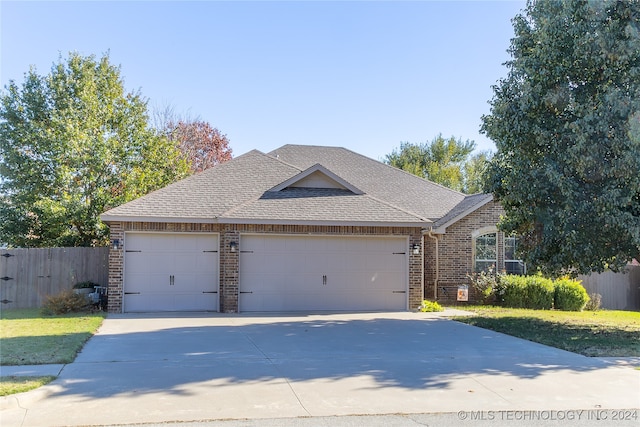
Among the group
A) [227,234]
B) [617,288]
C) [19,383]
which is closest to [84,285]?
[227,234]

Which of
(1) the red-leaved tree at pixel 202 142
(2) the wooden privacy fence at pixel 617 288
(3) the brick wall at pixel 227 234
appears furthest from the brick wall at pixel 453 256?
(1) the red-leaved tree at pixel 202 142

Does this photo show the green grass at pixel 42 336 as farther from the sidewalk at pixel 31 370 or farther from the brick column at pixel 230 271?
the brick column at pixel 230 271

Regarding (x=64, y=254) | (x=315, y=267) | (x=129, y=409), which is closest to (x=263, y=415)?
(x=129, y=409)

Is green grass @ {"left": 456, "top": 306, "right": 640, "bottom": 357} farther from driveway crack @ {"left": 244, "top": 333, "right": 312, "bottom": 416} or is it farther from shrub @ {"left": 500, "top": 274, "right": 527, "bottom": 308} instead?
driveway crack @ {"left": 244, "top": 333, "right": 312, "bottom": 416}

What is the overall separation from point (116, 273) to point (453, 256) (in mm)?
10830

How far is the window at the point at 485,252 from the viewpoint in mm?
20562

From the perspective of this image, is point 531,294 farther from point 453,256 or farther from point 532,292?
point 453,256

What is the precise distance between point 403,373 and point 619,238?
6.60 metres

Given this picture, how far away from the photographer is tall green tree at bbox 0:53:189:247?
21062 mm

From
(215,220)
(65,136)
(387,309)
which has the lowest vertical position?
(387,309)

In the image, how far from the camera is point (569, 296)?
1958 cm

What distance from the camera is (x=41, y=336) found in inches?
451

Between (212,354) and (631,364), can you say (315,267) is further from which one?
(631,364)

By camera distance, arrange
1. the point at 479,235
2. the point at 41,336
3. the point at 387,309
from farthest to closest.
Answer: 1. the point at 479,235
2. the point at 387,309
3. the point at 41,336
